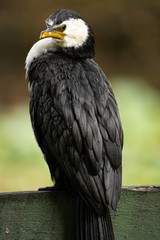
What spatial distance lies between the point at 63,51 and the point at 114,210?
72cm

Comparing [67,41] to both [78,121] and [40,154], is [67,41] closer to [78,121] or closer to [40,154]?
[78,121]

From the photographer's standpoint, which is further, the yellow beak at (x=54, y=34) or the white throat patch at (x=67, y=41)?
the white throat patch at (x=67, y=41)

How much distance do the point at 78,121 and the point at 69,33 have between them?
457 mm

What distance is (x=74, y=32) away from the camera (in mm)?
1992

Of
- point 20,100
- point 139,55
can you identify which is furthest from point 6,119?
point 139,55

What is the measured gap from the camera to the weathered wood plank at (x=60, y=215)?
60.3 inches

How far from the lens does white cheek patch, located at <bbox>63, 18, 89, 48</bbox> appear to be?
198 centimetres

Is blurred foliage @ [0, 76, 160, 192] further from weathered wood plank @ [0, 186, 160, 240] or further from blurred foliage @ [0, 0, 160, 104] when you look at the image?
weathered wood plank @ [0, 186, 160, 240]

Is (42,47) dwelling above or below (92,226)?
above

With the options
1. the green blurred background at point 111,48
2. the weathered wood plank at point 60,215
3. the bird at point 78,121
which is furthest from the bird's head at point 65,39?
the green blurred background at point 111,48

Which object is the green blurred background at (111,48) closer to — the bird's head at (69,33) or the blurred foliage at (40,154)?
the blurred foliage at (40,154)

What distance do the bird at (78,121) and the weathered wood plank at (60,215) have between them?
5 centimetres

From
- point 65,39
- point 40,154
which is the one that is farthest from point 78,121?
point 40,154

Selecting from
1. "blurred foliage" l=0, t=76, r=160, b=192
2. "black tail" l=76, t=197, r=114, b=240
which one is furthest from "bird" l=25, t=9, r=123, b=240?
"blurred foliage" l=0, t=76, r=160, b=192
